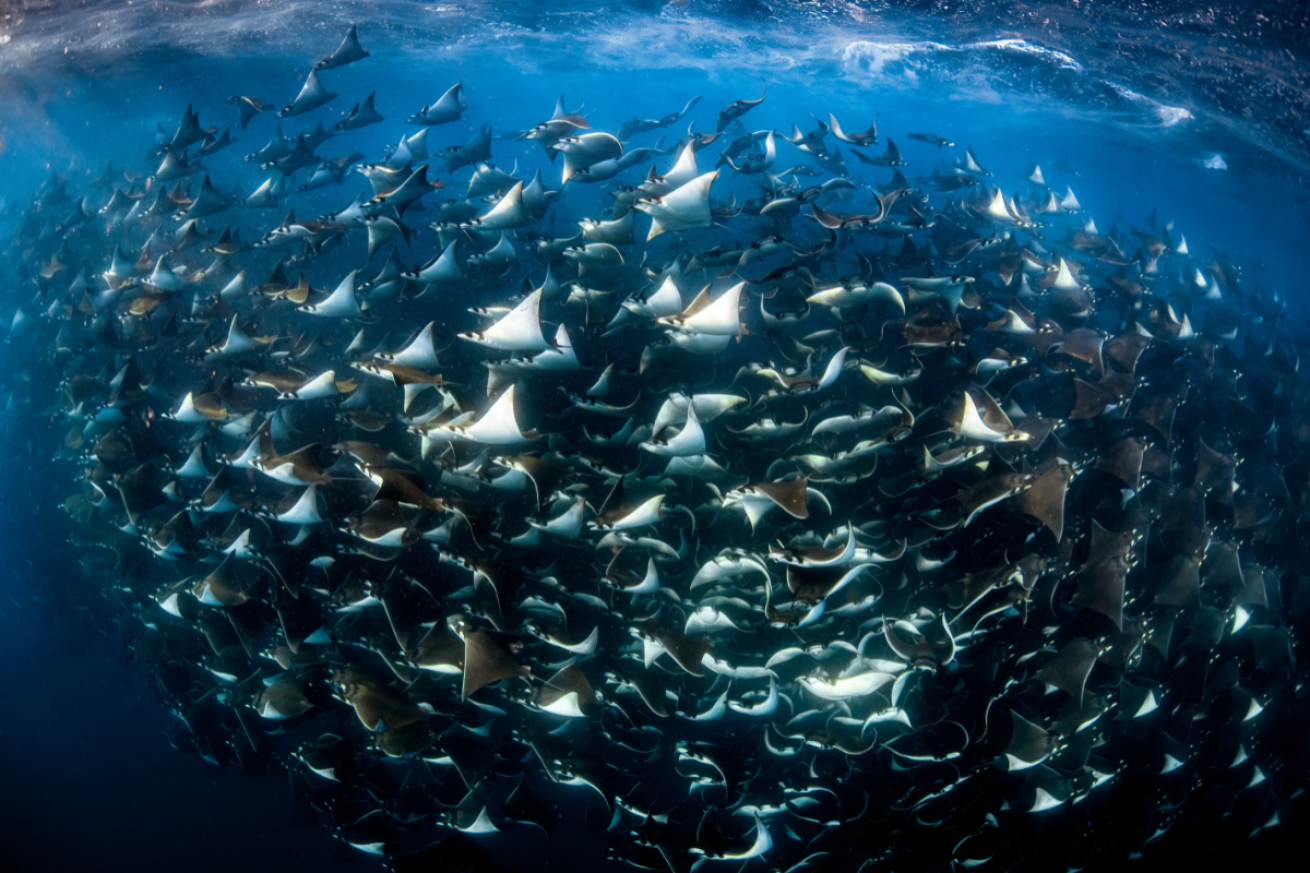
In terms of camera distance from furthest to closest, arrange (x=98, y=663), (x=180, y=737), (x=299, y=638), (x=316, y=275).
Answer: (x=98, y=663), (x=180, y=737), (x=316, y=275), (x=299, y=638)

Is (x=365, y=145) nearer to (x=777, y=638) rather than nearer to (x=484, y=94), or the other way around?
(x=484, y=94)

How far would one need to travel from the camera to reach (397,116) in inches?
861

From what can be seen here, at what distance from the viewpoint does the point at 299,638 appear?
4.95 meters

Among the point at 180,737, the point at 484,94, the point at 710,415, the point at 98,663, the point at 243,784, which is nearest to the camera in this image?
the point at 710,415

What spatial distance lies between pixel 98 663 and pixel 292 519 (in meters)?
11.9

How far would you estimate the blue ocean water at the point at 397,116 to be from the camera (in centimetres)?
1024

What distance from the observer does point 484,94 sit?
41875mm

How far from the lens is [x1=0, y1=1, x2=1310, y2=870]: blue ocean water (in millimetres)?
10242

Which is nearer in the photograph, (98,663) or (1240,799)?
(1240,799)

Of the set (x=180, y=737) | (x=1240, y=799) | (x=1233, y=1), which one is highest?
(x=1233, y=1)

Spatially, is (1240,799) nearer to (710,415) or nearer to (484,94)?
(710,415)

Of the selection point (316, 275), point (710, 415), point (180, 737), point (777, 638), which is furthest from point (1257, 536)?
point (180, 737)

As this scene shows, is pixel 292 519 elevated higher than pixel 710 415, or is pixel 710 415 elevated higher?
pixel 710 415

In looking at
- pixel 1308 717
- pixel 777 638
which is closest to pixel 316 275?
pixel 777 638
